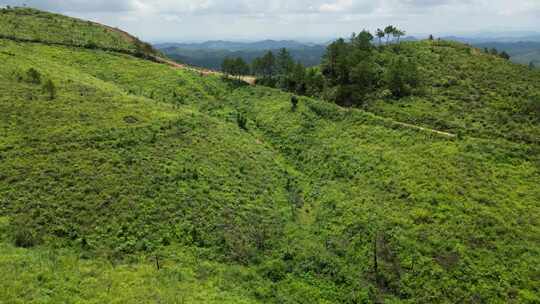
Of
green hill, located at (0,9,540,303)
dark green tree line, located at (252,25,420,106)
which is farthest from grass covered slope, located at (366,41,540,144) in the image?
dark green tree line, located at (252,25,420,106)

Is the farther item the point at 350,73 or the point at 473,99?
the point at 350,73

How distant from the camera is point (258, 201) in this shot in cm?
3350

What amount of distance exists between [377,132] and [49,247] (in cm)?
3771

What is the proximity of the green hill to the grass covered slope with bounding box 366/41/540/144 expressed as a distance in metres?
0.37

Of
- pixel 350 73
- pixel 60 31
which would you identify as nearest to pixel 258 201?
pixel 350 73

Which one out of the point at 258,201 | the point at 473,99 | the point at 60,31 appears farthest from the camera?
Answer: the point at 60,31

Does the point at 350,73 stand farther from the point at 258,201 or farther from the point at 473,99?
the point at 258,201

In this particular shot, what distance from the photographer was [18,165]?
1165 inches

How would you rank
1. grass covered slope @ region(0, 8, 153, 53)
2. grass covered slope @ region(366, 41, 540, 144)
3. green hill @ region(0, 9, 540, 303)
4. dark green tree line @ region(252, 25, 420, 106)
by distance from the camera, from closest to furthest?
1. green hill @ region(0, 9, 540, 303)
2. grass covered slope @ region(366, 41, 540, 144)
3. dark green tree line @ region(252, 25, 420, 106)
4. grass covered slope @ region(0, 8, 153, 53)

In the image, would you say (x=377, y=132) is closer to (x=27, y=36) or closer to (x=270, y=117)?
(x=270, y=117)

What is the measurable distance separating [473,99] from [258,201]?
39884mm

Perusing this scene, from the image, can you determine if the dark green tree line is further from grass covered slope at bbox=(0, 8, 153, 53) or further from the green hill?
grass covered slope at bbox=(0, 8, 153, 53)

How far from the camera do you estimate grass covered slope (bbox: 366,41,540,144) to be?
45406 millimetres

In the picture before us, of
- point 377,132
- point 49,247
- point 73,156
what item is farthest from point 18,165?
point 377,132
